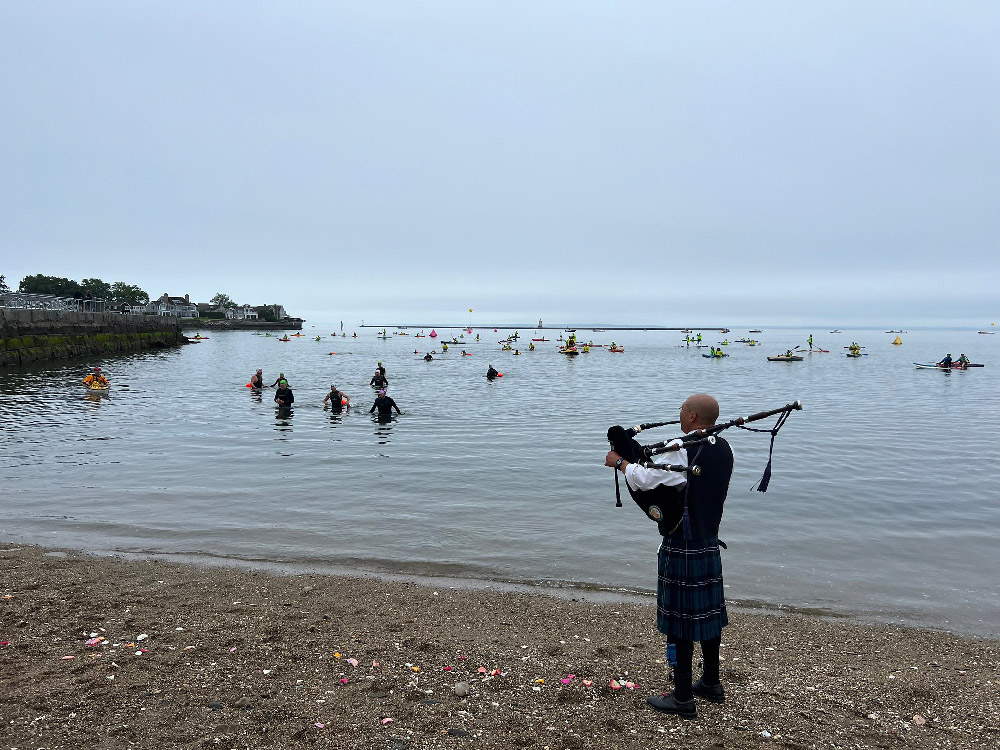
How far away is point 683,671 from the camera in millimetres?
4773

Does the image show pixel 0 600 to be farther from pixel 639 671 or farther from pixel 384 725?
pixel 639 671

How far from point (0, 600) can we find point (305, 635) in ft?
12.1

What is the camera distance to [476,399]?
3206 centimetres

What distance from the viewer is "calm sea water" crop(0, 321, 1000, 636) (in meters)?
9.10

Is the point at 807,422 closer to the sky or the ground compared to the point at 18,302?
closer to the ground

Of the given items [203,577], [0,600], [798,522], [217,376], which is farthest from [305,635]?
[217,376]

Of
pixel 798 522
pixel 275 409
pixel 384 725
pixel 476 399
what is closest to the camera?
pixel 384 725

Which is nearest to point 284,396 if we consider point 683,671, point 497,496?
point 497,496

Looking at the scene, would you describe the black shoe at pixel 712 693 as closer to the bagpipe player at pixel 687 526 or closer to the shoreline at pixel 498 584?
the bagpipe player at pixel 687 526

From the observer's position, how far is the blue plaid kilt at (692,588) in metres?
4.62

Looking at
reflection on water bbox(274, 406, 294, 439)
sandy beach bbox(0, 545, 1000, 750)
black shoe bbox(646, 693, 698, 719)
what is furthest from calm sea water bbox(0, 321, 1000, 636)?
black shoe bbox(646, 693, 698, 719)

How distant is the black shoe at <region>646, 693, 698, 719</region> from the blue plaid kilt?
1.69ft

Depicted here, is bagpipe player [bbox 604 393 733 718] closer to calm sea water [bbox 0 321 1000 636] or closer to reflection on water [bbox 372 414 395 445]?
calm sea water [bbox 0 321 1000 636]

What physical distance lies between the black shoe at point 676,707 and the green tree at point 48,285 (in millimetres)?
170017
